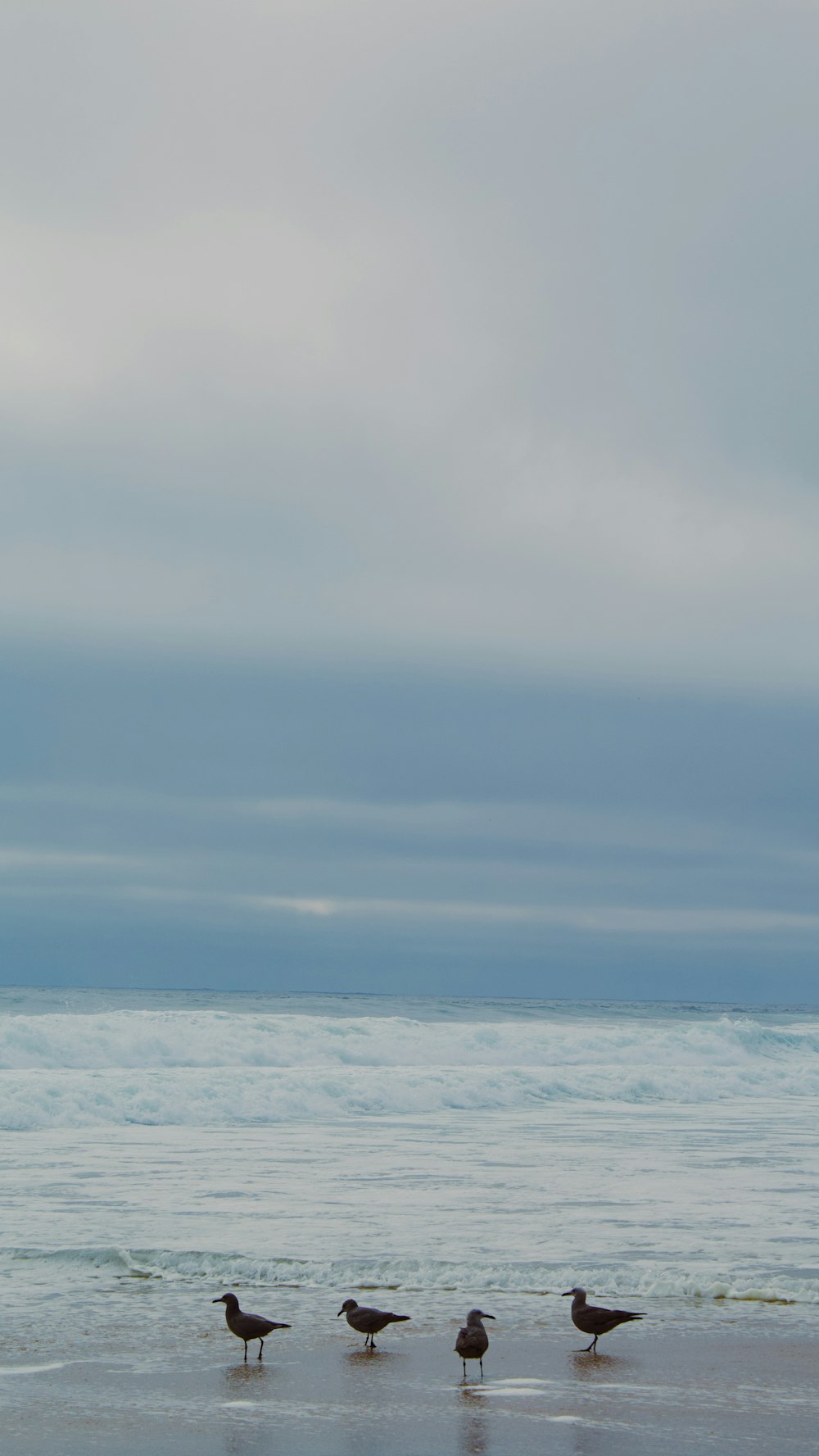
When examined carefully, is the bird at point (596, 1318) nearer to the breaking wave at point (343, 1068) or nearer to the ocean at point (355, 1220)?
the ocean at point (355, 1220)

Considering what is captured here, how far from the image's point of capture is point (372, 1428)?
6.97 m

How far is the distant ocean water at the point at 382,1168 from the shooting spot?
1092 centimetres

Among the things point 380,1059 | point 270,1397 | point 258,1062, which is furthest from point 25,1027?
point 270,1397

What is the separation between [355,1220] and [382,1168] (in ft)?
12.8

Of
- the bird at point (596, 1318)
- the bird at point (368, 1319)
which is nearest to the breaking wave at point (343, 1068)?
the bird at point (368, 1319)

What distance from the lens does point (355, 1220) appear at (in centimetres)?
1280

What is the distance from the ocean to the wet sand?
1.4 inches

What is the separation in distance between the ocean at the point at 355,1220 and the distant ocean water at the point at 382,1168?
57mm

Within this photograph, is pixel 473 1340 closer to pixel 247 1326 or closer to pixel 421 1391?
pixel 421 1391

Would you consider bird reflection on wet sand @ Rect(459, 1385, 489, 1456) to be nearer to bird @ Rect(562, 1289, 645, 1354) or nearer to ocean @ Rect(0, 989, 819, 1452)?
ocean @ Rect(0, 989, 819, 1452)

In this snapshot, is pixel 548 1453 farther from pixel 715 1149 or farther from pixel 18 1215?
pixel 715 1149

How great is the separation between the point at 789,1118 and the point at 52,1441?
20.8m

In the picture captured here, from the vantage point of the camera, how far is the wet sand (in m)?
6.74

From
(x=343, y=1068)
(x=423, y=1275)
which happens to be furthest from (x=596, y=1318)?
(x=343, y=1068)
